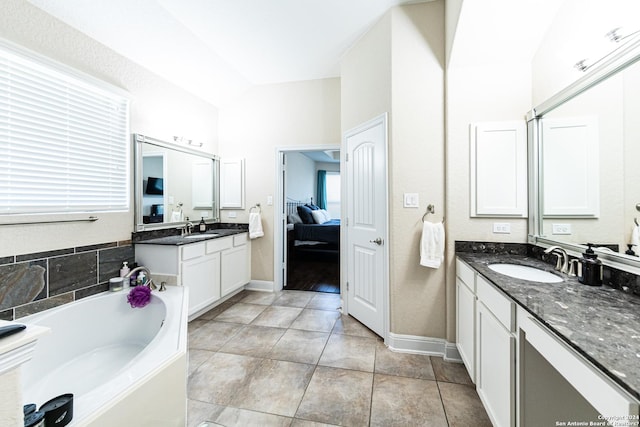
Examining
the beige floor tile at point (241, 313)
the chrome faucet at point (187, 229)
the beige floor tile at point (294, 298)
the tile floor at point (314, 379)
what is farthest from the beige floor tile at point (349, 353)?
the chrome faucet at point (187, 229)

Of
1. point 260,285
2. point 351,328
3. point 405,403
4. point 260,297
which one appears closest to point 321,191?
point 260,285

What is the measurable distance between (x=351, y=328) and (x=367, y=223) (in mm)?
1058

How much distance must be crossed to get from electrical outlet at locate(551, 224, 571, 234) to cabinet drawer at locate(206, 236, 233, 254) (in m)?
3.05

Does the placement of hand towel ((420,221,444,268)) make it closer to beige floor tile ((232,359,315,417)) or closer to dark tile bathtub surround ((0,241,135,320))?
beige floor tile ((232,359,315,417))

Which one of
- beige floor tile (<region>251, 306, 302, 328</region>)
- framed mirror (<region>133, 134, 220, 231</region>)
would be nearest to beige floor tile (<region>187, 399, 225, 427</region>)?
beige floor tile (<region>251, 306, 302, 328</region>)

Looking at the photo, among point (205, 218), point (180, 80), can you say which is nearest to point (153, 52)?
point (180, 80)

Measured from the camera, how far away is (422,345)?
219cm

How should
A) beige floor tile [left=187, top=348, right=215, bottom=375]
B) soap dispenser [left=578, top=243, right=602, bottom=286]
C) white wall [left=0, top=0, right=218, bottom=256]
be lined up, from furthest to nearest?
1. beige floor tile [left=187, top=348, right=215, bottom=375]
2. white wall [left=0, top=0, right=218, bottom=256]
3. soap dispenser [left=578, top=243, right=602, bottom=286]

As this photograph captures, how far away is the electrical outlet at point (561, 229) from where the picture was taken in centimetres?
167

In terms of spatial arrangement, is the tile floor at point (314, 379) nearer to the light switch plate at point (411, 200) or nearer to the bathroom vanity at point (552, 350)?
the bathroom vanity at point (552, 350)

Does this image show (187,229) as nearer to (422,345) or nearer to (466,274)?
(422,345)

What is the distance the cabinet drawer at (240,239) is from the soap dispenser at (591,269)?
3207 millimetres

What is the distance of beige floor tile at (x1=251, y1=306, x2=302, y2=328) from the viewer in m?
2.69

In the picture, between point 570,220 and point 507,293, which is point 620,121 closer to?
point 570,220
